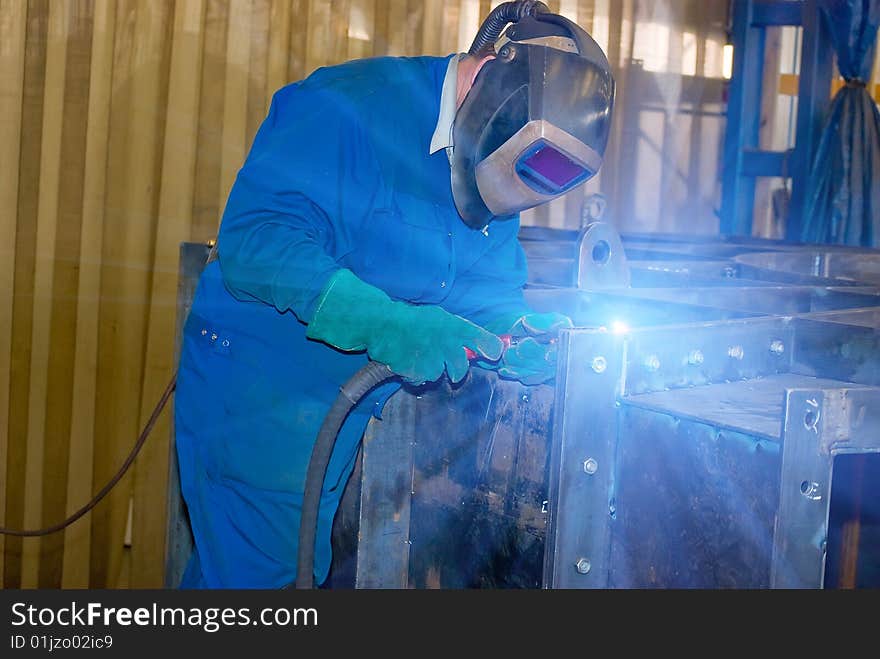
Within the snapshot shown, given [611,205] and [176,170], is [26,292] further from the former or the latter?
[611,205]

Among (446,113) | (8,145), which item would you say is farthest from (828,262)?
(8,145)

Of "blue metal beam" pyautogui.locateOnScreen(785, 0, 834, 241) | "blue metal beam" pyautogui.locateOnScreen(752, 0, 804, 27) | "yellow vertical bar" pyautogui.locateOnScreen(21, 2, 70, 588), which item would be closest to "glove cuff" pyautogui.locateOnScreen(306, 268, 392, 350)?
"yellow vertical bar" pyautogui.locateOnScreen(21, 2, 70, 588)

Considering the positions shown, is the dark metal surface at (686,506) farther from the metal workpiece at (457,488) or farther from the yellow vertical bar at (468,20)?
the yellow vertical bar at (468,20)

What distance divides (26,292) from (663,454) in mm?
1992

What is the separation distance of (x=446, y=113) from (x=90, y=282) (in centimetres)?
152

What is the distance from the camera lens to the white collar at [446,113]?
1444 mm

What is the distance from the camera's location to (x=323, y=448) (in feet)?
4.18

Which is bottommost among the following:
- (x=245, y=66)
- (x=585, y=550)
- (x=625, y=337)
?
(x=585, y=550)

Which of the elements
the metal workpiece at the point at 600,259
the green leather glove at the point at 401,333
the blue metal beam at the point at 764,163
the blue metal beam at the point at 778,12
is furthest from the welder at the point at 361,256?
the blue metal beam at the point at 778,12

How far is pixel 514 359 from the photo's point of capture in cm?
129

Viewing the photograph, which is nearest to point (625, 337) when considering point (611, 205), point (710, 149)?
point (611, 205)

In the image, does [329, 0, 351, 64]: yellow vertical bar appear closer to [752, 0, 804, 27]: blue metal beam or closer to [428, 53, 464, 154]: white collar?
[428, 53, 464, 154]: white collar

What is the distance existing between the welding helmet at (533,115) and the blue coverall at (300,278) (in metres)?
0.11

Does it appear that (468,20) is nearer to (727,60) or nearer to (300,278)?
(727,60)
